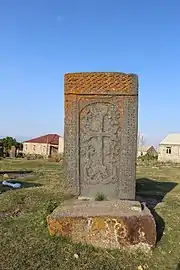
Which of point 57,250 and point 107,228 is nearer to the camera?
point 57,250

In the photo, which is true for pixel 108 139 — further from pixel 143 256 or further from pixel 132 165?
pixel 143 256

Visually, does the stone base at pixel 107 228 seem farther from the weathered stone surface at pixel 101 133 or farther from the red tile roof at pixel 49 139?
the red tile roof at pixel 49 139

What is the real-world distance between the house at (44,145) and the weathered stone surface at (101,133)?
3907cm

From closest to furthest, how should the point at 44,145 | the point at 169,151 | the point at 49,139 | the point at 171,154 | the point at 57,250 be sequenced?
the point at 57,250
the point at 171,154
the point at 169,151
the point at 44,145
the point at 49,139

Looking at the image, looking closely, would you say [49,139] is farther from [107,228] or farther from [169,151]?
[107,228]

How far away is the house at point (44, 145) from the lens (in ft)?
154

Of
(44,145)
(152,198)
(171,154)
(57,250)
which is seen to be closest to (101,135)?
(152,198)

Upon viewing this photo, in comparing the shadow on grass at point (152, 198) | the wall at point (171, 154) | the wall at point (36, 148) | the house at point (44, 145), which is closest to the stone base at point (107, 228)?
the shadow on grass at point (152, 198)

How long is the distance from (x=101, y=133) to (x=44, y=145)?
4181 centimetres

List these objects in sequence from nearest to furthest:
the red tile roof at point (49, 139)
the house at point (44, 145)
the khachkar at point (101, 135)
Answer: the khachkar at point (101, 135) → the house at point (44, 145) → the red tile roof at point (49, 139)

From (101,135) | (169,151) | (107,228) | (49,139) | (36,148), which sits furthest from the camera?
(49,139)

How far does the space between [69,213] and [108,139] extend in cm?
206

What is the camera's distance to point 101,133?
6887 millimetres

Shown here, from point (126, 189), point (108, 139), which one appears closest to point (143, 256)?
point (126, 189)
